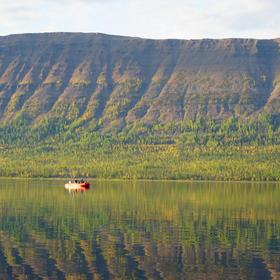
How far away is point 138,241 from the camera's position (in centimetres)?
8981

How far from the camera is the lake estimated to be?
70750 millimetres

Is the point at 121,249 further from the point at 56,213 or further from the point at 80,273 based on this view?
the point at 56,213

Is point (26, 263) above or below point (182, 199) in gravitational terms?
above

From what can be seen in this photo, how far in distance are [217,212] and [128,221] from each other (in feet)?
75.0

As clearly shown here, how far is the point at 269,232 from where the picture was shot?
328 ft

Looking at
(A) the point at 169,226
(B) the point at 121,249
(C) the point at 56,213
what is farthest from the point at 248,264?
(C) the point at 56,213

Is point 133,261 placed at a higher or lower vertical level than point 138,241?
higher

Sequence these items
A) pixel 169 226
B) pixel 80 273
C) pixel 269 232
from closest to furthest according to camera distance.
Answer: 1. pixel 80 273
2. pixel 269 232
3. pixel 169 226

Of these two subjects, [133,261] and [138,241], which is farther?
[138,241]

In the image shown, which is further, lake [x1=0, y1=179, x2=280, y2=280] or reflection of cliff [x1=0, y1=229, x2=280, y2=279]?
lake [x1=0, y1=179, x2=280, y2=280]

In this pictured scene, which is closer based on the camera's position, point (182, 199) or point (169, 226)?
point (169, 226)

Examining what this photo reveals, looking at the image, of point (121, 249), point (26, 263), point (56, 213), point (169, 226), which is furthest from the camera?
point (56, 213)

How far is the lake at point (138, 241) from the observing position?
7075 cm

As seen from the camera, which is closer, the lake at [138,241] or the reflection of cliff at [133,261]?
the reflection of cliff at [133,261]
